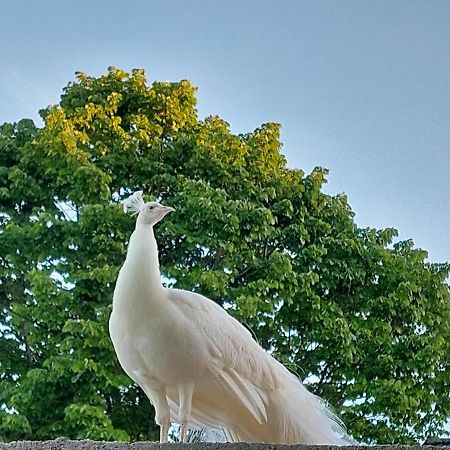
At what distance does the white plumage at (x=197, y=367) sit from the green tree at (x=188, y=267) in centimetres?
187

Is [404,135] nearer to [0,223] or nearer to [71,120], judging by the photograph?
[71,120]

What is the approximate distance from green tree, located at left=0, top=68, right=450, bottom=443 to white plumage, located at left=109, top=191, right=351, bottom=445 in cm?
187

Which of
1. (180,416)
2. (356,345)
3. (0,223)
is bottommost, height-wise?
(180,416)

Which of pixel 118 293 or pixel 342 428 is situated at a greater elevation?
pixel 118 293

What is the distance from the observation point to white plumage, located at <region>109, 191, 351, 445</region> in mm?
1239

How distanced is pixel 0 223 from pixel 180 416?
267 centimetres

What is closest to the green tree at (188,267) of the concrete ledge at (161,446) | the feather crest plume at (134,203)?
the feather crest plume at (134,203)

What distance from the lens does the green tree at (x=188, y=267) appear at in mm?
3334

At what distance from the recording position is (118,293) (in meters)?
1.27

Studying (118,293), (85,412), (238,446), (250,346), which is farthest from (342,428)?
(85,412)

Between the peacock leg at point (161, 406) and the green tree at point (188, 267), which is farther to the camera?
the green tree at point (188, 267)

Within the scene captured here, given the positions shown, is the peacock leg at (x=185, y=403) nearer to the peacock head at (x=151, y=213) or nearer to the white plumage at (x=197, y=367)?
the white plumage at (x=197, y=367)

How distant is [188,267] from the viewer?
142 inches

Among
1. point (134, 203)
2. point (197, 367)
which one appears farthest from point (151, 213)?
point (197, 367)
